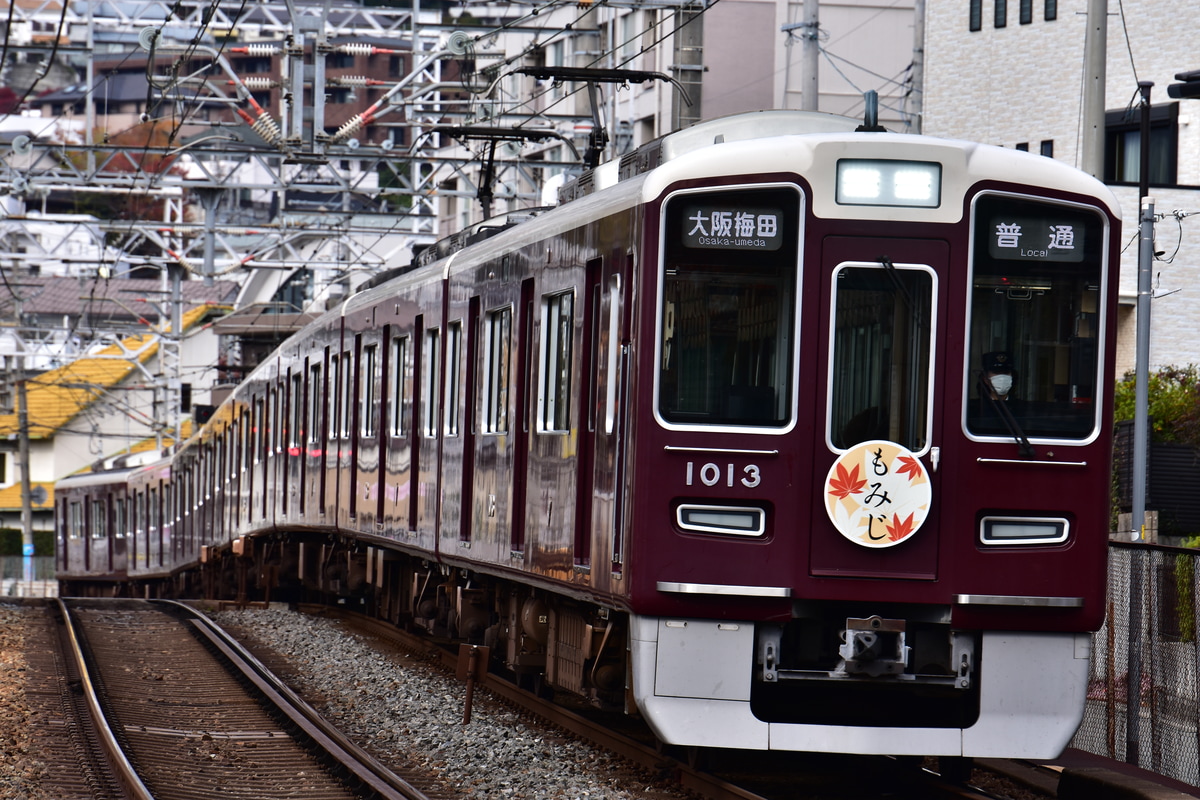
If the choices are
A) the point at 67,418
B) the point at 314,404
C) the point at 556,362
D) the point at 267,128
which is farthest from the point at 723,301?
the point at 67,418

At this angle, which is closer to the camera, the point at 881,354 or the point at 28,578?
the point at 881,354

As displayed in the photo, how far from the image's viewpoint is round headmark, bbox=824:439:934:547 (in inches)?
287

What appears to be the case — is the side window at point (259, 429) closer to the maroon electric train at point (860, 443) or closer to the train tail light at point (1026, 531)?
the maroon electric train at point (860, 443)

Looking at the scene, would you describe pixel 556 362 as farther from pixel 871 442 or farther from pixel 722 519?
pixel 871 442

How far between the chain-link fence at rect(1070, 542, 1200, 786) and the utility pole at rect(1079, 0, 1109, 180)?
11.5 feet

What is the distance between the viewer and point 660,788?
8375mm

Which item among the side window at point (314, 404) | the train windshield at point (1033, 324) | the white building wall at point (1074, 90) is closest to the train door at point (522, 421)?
the train windshield at point (1033, 324)

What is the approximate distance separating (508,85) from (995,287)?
34.5 meters

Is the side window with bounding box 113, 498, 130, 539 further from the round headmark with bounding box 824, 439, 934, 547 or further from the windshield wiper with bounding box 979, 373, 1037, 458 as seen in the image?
the windshield wiper with bounding box 979, 373, 1037, 458

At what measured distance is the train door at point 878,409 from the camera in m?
7.30

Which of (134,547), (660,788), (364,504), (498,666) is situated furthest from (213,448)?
(660,788)

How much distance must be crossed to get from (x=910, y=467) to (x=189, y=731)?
552 centimetres

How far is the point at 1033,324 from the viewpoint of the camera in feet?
24.6

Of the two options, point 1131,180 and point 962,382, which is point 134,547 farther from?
point 962,382
